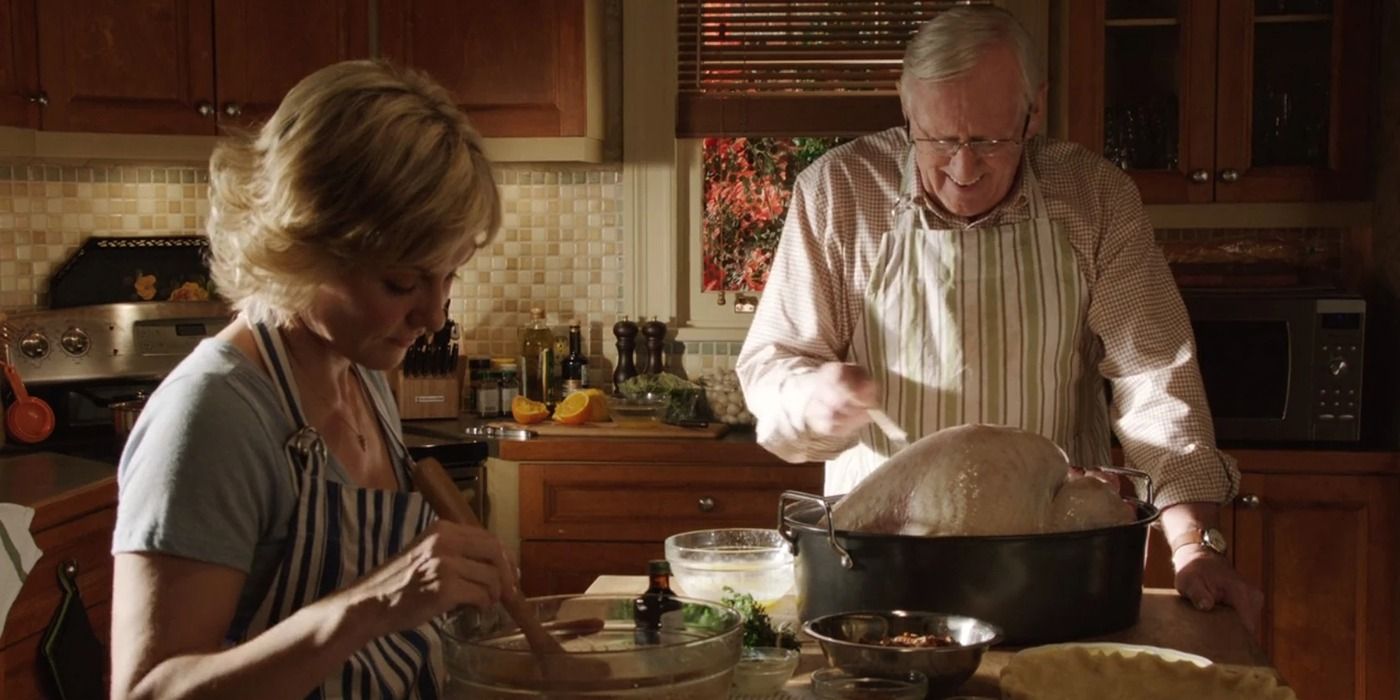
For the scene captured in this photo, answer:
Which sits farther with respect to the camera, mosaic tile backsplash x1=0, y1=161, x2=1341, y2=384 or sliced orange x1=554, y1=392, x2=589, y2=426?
mosaic tile backsplash x1=0, y1=161, x2=1341, y2=384

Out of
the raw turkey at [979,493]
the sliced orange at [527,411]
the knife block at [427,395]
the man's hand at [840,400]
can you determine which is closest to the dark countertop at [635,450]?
the sliced orange at [527,411]

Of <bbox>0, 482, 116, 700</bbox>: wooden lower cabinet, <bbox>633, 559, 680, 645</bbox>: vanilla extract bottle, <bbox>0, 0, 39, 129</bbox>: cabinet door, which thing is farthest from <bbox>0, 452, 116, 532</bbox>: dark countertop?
<bbox>633, 559, 680, 645</bbox>: vanilla extract bottle

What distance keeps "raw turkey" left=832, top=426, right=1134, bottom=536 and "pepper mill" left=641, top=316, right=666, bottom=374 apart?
2.43m

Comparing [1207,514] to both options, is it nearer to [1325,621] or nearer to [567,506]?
[1325,621]

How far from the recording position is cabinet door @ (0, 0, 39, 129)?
3.45m

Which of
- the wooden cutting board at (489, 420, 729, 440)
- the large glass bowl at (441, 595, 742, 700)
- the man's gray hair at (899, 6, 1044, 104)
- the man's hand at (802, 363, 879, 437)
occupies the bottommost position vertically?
the wooden cutting board at (489, 420, 729, 440)

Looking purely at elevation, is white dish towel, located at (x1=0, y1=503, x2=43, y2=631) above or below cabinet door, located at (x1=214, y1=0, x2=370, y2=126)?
below

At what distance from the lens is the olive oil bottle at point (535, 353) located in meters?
4.11

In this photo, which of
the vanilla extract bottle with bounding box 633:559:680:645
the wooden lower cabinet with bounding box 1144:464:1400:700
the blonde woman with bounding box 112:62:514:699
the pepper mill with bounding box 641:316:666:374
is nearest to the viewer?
the blonde woman with bounding box 112:62:514:699

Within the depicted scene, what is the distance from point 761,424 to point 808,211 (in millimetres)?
344

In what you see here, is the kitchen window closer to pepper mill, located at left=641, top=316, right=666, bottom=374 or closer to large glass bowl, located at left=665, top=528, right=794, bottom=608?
pepper mill, located at left=641, top=316, right=666, bottom=374

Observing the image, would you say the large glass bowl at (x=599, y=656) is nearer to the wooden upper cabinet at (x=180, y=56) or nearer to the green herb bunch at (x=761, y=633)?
the green herb bunch at (x=761, y=633)

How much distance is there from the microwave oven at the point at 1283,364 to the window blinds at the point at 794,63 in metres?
0.95

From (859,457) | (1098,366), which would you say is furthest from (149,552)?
(1098,366)
